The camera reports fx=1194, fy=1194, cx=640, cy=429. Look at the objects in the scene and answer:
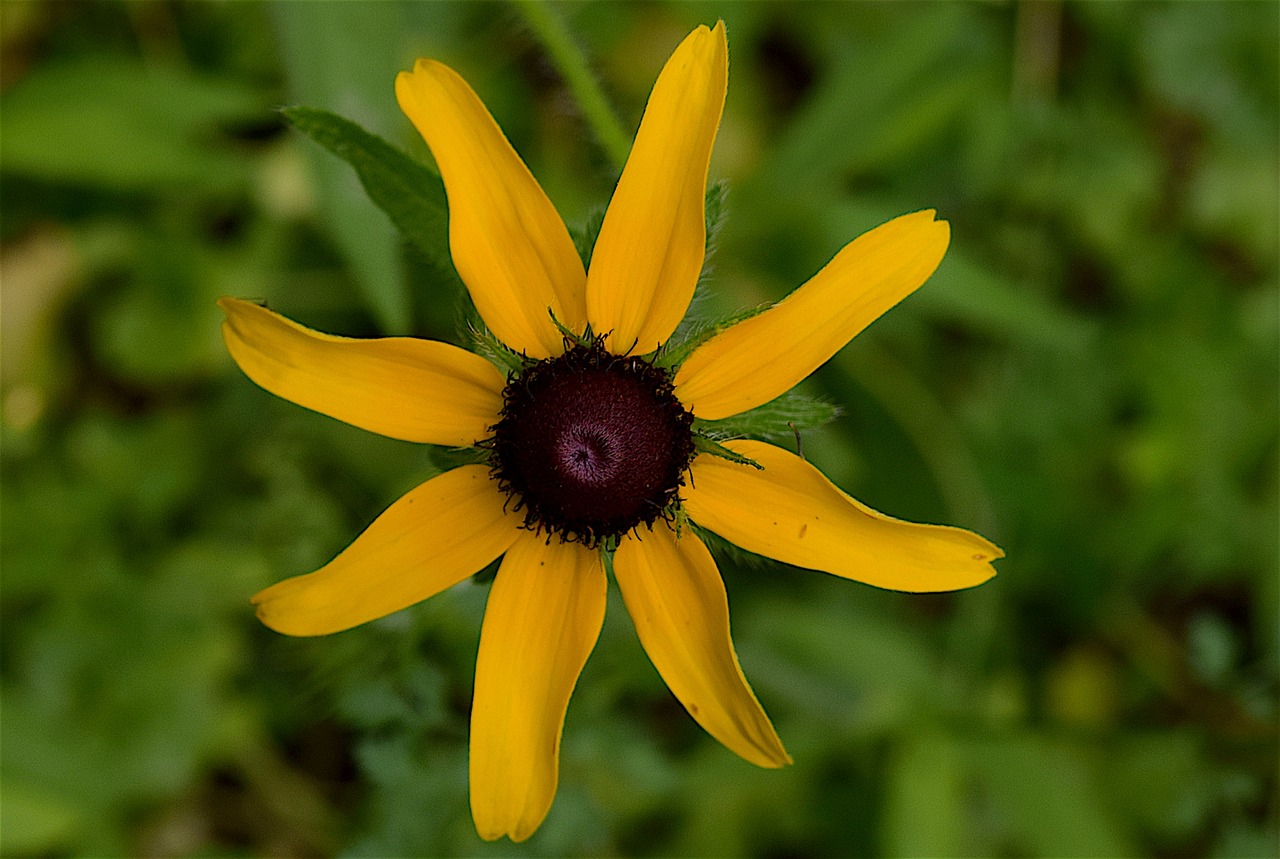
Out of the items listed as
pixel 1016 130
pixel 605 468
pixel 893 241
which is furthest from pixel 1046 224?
pixel 605 468

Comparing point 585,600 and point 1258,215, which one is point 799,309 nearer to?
point 585,600

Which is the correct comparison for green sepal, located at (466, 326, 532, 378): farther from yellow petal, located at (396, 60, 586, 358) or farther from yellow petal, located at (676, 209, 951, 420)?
yellow petal, located at (676, 209, 951, 420)

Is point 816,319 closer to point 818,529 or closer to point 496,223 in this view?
point 818,529

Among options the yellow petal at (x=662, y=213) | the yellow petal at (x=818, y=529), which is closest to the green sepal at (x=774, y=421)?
the yellow petal at (x=818, y=529)

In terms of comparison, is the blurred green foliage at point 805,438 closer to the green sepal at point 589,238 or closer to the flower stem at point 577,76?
the flower stem at point 577,76

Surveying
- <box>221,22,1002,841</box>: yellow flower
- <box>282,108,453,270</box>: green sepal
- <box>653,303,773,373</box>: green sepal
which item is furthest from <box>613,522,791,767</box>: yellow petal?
<box>282,108,453,270</box>: green sepal
